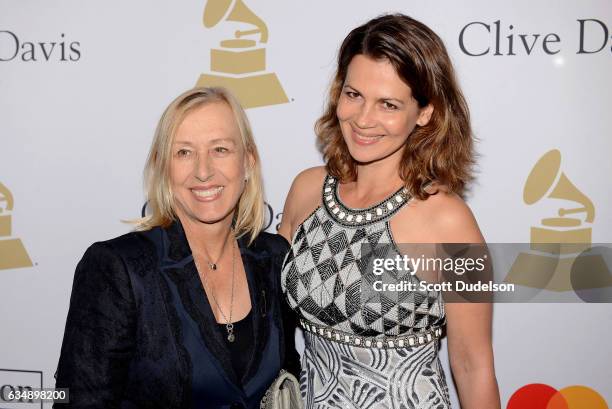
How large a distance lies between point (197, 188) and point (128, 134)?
2.98 feet

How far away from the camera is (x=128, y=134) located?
2.59 m

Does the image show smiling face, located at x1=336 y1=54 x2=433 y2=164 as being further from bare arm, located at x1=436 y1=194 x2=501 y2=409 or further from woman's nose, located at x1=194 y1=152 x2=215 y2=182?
woman's nose, located at x1=194 y1=152 x2=215 y2=182

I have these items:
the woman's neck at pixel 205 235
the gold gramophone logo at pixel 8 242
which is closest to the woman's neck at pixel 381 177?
the woman's neck at pixel 205 235

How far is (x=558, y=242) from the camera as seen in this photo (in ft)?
7.85

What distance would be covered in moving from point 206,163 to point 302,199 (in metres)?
0.46

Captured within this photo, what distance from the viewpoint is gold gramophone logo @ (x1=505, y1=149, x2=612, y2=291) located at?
7.79 feet

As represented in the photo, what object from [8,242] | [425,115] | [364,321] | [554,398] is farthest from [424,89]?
[8,242]

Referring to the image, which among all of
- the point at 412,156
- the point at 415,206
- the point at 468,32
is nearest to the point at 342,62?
the point at 412,156

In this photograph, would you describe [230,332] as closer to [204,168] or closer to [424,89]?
[204,168]

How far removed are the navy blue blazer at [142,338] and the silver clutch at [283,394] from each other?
0.03 metres

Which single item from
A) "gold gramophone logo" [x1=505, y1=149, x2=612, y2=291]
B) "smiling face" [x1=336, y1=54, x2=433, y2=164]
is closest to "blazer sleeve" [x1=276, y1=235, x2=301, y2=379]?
"smiling face" [x1=336, y1=54, x2=433, y2=164]

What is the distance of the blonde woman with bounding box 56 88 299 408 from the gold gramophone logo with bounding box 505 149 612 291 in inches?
37.9

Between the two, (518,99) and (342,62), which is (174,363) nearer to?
(342,62)

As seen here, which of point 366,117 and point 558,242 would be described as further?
point 558,242
